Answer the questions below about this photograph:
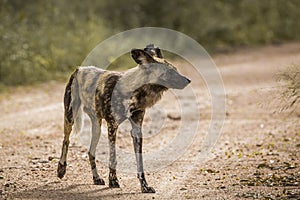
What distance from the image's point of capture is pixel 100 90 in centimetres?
607

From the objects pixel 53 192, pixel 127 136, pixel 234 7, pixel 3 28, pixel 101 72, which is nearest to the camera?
pixel 53 192

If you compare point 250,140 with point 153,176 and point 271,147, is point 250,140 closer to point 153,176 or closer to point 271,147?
point 271,147

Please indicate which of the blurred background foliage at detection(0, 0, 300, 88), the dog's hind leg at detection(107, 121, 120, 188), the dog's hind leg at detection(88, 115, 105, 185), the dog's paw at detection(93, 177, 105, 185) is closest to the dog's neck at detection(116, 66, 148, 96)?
the dog's hind leg at detection(107, 121, 120, 188)

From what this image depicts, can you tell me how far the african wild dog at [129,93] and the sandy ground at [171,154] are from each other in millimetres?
303

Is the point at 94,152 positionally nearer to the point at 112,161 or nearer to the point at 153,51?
the point at 112,161

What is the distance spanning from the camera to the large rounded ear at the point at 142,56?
5711 mm

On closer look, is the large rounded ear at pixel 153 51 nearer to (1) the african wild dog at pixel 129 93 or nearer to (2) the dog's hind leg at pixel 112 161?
(1) the african wild dog at pixel 129 93

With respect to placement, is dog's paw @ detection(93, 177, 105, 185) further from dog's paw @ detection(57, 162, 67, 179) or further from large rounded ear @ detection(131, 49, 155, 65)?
large rounded ear @ detection(131, 49, 155, 65)

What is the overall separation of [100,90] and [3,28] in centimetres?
819

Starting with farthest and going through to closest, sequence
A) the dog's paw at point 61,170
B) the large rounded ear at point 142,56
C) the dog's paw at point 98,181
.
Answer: the dog's paw at point 61,170, the dog's paw at point 98,181, the large rounded ear at point 142,56

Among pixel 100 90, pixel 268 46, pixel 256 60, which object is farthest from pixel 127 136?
pixel 268 46

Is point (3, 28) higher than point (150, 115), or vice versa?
point (3, 28)

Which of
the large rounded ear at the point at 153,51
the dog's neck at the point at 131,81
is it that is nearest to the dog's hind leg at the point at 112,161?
the dog's neck at the point at 131,81

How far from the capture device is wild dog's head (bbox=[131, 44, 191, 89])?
18.8 feet
